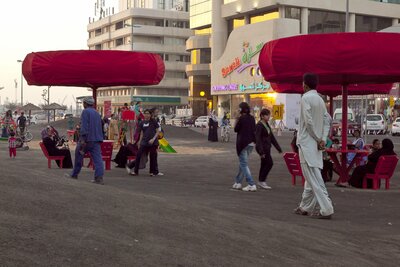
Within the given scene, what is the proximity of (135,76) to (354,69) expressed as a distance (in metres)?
6.29

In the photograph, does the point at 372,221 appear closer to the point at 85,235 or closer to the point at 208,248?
the point at 208,248

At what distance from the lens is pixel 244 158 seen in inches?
455

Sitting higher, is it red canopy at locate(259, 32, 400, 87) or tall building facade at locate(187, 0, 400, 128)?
tall building facade at locate(187, 0, 400, 128)

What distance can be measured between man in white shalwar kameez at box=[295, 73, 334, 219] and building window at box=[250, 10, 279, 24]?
2243 inches

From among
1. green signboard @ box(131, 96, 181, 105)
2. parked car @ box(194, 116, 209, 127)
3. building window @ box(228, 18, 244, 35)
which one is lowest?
parked car @ box(194, 116, 209, 127)

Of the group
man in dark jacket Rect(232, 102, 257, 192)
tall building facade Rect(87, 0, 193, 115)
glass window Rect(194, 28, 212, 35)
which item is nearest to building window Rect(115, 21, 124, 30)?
tall building facade Rect(87, 0, 193, 115)

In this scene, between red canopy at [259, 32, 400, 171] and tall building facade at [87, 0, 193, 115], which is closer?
red canopy at [259, 32, 400, 171]

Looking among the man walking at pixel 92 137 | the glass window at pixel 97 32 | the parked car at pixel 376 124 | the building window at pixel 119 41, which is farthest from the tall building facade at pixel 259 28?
the glass window at pixel 97 32

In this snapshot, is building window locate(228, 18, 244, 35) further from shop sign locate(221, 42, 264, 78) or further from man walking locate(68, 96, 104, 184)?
man walking locate(68, 96, 104, 184)

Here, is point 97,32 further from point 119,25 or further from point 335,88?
point 335,88

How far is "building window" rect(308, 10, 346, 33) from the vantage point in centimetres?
6669

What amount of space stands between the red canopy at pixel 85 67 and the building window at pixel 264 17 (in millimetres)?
50152

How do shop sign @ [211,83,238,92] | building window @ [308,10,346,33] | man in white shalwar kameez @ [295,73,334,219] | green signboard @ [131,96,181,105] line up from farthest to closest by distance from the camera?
A: green signboard @ [131,96,181,105]
shop sign @ [211,83,238,92]
building window @ [308,10,346,33]
man in white shalwar kameez @ [295,73,334,219]

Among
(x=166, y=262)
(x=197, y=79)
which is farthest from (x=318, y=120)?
(x=197, y=79)
